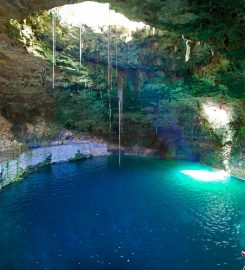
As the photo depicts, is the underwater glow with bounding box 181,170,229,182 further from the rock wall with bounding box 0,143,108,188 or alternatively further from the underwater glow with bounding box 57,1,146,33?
the underwater glow with bounding box 57,1,146,33

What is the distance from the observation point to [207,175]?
23625 millimetres

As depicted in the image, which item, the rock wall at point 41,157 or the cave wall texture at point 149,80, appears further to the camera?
the rock wall at point 41,157

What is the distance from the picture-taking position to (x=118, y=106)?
29484mm

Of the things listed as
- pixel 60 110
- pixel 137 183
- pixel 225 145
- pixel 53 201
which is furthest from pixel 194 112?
pixel 53 201

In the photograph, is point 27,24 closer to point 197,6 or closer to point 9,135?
point 197,6

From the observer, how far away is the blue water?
35.7 feet

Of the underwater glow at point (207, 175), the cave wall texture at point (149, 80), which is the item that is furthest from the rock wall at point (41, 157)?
the underwater glow at point (207, 175)

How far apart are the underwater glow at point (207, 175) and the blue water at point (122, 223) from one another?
609 mm

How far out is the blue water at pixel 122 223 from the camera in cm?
1089

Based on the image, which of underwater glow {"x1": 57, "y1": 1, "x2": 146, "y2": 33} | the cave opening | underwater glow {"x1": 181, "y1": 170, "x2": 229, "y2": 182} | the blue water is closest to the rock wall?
the cave opening

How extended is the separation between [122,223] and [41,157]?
13.9 meters

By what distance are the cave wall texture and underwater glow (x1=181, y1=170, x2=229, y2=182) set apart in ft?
3.76

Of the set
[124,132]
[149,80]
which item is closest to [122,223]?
[149,80]

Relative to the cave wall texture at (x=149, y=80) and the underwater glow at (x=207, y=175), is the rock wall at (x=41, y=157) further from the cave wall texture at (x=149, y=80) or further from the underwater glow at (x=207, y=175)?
the underwater glow at (x=207, y=175)
